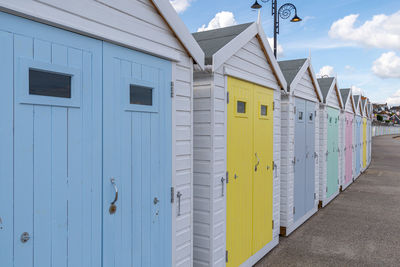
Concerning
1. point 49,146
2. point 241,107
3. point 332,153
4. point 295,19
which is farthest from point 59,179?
point 295,19

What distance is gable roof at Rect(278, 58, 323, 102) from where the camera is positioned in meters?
6.20

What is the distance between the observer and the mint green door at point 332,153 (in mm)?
9000

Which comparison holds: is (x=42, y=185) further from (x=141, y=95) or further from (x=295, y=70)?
(x=295, y=70)

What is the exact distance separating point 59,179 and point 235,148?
251 cm

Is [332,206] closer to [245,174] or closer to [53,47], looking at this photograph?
[245,174]

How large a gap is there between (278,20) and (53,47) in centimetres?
796

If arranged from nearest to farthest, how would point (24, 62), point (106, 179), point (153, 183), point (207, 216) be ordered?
point (24, 62)
point (106, 179)
point (153, 183)
point (207, 216)

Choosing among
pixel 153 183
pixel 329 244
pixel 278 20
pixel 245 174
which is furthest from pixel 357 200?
pixel 153 183

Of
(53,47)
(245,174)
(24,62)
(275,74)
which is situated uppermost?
(275,74)

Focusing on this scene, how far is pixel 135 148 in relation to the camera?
270cm

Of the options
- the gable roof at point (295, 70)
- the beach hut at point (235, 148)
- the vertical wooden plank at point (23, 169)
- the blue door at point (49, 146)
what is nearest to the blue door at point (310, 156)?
the gable roof at point (295, 70)

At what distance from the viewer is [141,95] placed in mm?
2756

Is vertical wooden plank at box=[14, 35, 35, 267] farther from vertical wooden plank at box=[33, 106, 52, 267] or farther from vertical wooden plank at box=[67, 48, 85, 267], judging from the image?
vertical wooden plank at box=[67, 48, 85, 267]

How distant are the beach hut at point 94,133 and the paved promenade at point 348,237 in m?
2.56
